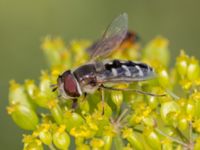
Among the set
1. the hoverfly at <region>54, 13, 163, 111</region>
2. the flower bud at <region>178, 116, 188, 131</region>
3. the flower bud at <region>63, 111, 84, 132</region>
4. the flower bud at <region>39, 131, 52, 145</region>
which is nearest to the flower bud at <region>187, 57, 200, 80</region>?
the hoverfly at <region>54, 13, 163, 111</region>

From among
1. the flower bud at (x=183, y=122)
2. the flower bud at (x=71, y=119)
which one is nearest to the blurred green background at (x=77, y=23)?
the flower bud at (x=71, y=119)

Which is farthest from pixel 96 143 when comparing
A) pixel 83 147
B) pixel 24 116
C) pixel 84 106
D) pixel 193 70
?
pixel 193 70

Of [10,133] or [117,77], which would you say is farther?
[10,133]

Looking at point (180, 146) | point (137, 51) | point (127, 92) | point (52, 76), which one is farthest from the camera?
point (137, 51)

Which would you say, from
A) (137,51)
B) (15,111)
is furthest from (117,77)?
(137,51)

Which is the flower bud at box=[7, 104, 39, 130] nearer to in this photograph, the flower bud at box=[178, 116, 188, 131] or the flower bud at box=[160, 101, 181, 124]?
the flower bud at box=[160, 101, 181, 124]

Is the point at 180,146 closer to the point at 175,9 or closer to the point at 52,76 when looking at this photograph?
the point at 52,76
